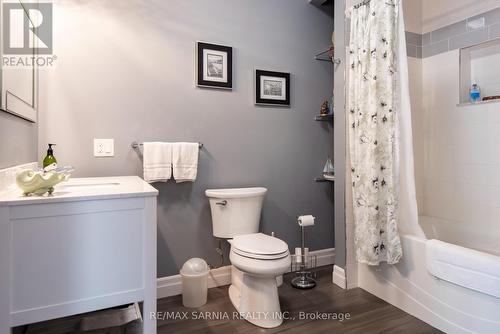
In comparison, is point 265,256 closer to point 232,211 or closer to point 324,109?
point 232,211

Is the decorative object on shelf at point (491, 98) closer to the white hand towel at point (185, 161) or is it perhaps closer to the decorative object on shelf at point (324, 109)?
the decorative object on shelf at point (324, 109)

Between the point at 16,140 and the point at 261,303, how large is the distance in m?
1.53

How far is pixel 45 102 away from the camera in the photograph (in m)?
1.78

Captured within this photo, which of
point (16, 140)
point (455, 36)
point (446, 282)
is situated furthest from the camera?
point (455, 36)

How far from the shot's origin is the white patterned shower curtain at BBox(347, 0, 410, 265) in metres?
1.84

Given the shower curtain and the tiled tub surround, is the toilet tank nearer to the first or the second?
the shower curtain

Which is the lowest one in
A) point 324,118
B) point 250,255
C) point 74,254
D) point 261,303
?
point 261,303

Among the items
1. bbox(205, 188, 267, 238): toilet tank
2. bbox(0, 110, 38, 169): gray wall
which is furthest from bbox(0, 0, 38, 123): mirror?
bbox(205, 188, 267, 238): toilet tank

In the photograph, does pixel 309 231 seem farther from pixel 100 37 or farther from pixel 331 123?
pixel 100 37

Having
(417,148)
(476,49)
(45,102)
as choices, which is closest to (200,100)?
(45,102)

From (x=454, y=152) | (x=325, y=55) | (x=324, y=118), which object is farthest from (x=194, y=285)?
(x=454, y=152)

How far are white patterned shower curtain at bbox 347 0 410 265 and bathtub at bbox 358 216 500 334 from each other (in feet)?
0.50

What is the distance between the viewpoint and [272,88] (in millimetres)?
2422

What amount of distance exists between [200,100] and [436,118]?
1.98 m
